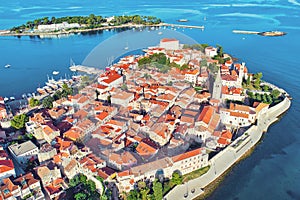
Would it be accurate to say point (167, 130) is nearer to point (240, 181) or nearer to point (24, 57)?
point (240, 181)

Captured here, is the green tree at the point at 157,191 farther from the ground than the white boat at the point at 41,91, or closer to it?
closer to it

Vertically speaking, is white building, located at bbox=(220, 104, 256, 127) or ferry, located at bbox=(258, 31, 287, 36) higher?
ferry, located at bbox=(258, 31, 287, 36)

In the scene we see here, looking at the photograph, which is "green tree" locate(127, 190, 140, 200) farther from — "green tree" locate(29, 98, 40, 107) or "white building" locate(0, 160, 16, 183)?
"green tree" locate(29, 98, 40, 107)

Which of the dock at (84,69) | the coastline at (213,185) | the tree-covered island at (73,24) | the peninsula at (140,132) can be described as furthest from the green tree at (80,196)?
the tree-covered island at (73,24)

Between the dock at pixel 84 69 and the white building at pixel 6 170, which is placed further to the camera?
the dock at pixel 84 69

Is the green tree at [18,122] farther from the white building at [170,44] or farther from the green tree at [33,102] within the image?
the white building at [170,44]

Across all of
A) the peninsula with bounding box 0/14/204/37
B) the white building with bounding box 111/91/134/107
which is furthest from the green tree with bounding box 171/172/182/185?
the peninsula with bounding box 0/14/204/37
